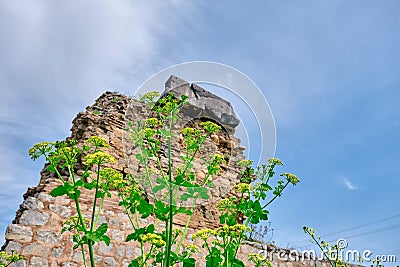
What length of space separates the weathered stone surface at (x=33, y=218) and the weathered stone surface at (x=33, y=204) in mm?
67

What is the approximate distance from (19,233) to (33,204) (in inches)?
15.8

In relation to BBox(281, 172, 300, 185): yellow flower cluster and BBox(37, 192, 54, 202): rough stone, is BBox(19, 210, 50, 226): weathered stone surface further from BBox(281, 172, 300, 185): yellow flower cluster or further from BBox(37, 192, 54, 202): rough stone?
BBox(281, 172, 300, 185): yellow flower cluster

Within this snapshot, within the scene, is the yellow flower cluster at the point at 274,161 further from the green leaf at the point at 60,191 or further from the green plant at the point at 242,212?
the green leaf at the point at 60,191

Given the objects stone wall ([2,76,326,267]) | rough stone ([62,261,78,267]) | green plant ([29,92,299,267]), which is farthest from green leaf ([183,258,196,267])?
rough stone ([62,261,78,267])

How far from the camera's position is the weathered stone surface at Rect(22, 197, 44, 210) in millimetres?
4324

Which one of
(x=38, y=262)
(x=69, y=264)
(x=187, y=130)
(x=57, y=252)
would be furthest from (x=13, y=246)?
(x=187, y=130)

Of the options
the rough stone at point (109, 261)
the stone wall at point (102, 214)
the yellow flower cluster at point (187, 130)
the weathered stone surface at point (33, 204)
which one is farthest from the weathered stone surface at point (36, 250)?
the yellow flower cluster at point (187, 130)

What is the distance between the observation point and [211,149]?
12.4 feet

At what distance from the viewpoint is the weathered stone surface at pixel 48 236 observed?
4.20 meters

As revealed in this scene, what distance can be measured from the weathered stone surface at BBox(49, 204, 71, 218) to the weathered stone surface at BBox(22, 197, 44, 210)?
0.13 meters

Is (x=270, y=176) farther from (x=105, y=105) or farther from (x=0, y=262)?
(x=105, y=105)

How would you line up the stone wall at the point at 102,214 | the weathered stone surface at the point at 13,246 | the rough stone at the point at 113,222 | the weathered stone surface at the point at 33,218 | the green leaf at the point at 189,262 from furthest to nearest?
the rough stone at the point at 113,222 → the weathered stone surface at the point at 33,218 → the weathered stone surface at the point at 13,246 → the stone wall at the point at 102,214 → the green leaf at the point at 189,262

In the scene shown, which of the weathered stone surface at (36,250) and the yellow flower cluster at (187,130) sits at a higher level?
the yellow flower cluster at (187,130)

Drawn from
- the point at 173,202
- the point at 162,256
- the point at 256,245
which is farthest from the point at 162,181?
the point at 256,245
